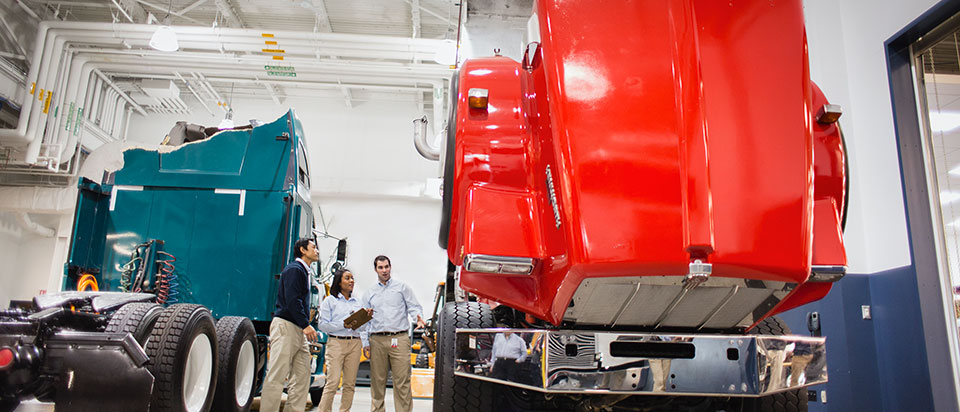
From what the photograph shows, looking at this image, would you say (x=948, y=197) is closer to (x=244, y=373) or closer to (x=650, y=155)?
(x=650, y=155)

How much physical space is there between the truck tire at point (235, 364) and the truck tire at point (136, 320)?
36.8 inches

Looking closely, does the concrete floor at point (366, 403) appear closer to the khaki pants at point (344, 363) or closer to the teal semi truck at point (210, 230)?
the khaki pants at point (344, 363)

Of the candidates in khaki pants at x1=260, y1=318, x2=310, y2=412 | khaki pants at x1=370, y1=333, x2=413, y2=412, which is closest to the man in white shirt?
khaki pants at x1=370, y1=333, x2=413, y2=412

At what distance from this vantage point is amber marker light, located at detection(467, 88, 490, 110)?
2.33 meters

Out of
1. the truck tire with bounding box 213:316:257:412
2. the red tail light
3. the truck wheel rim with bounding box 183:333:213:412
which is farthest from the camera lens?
the truck tire with bounding box 213:316:257:412

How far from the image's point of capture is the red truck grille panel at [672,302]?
1.92m

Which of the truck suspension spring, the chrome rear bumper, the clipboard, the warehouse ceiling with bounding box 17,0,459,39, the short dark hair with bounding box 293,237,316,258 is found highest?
the warehouse ceiling with bounding box 17,0,459,39

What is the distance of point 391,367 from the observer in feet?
20.7

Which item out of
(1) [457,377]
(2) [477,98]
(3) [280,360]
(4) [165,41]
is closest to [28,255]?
(4) [165,41]

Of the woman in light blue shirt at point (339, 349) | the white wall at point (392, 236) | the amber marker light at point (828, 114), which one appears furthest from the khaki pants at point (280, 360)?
the white wall at point (392, 236)

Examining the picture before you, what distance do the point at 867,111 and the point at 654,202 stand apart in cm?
A: 453

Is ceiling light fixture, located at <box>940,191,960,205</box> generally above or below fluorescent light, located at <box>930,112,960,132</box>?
below

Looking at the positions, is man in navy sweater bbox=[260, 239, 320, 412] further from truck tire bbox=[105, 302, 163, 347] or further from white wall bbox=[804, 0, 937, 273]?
white wall bbox=[804, 0, 937, 273]

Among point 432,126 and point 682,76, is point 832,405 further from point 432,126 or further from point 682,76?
point 432,126
